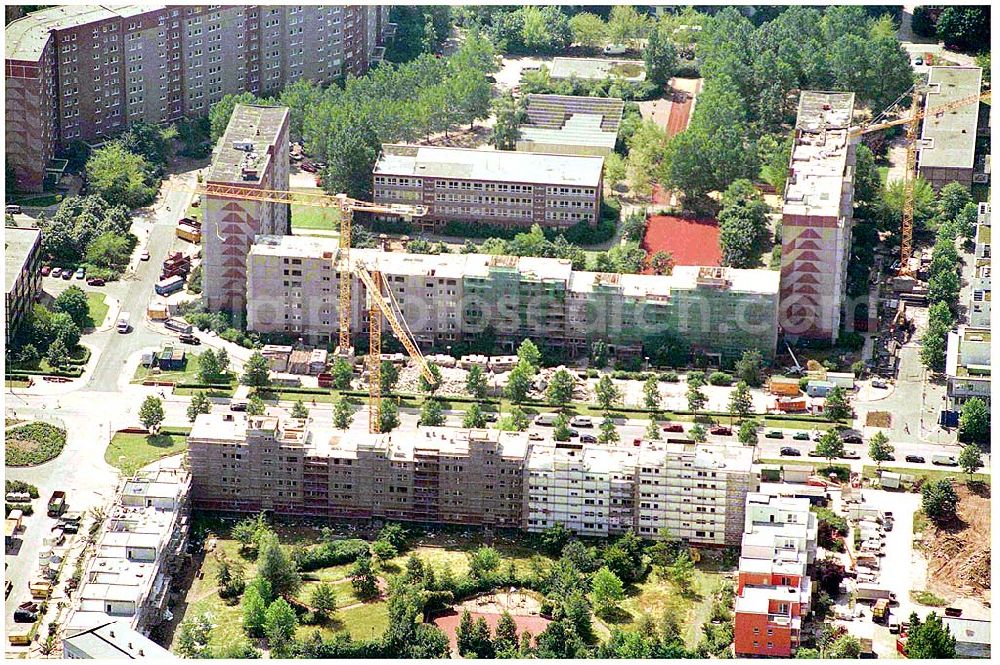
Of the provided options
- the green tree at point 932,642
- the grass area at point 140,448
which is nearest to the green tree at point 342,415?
the grass area at point 140,448

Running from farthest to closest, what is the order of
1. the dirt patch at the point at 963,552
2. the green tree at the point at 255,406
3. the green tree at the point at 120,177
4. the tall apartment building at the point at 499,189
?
the green tree at the point at 120,177, the tall apartment building at the point at 499,189, the green tree at the point at 255,406, the dirt patch at the point at 963,552

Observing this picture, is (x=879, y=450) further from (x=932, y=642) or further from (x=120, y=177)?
(x=120, y=177)

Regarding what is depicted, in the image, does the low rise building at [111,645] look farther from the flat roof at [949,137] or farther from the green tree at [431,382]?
the flat roof at [949,137]

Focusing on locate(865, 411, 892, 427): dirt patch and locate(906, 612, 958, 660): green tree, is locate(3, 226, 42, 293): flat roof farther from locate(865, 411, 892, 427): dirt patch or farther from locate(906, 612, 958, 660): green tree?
locate(906, 612, 958, 660): green tree

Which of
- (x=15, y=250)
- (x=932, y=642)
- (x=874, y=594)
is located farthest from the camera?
(x=15, y=250)

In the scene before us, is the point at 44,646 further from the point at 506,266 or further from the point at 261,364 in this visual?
the point at 506,266

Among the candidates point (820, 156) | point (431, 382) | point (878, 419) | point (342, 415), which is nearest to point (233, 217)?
point (431, 382)
